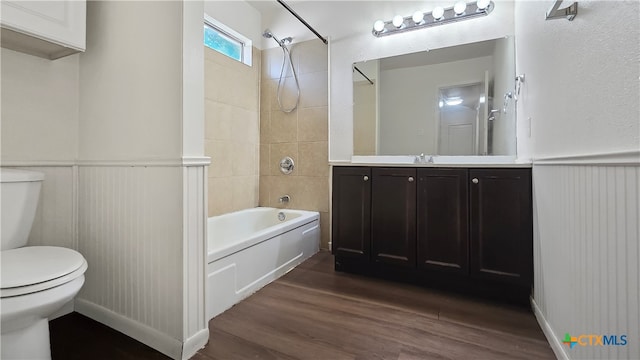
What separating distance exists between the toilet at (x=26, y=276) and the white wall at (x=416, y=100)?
7.21 ft

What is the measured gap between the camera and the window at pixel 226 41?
2633mm

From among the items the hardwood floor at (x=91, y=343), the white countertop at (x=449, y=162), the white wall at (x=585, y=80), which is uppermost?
the white wall at (x=585, y=80)

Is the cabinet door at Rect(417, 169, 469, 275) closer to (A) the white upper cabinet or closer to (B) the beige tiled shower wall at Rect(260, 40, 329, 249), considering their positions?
(B) the beige tiled shower wall at Rect(260, 40, 329, 249)

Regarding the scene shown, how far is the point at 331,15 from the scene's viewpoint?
2740mm

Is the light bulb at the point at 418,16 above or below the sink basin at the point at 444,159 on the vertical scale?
above

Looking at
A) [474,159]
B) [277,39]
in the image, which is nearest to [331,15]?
[277,39]

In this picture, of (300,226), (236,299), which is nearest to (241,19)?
(300,226)

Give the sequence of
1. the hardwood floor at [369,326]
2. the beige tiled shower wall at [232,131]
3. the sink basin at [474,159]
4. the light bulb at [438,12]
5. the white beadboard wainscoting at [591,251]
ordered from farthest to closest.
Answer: the beige tiled shower wall at [232,131] < the light bulb at [438,12] < the sink basin at [474,159] < the hardwood floor at [369,326] < the white beadboard wainscoting at [591,251]

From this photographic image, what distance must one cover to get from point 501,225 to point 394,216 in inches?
25.1

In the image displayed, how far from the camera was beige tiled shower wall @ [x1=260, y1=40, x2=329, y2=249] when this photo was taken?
2850 millimetres

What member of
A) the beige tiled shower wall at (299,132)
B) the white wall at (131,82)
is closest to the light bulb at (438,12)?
the beige tiled shower wall at (299,132)

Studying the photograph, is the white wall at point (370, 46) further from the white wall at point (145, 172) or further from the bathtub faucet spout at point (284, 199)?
the white wall at point (145, 172)

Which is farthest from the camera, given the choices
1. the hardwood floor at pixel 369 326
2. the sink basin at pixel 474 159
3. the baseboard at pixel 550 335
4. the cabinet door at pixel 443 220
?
the sink basin at pixel 474 159

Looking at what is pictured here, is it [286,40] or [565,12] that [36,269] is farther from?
[286,40]
